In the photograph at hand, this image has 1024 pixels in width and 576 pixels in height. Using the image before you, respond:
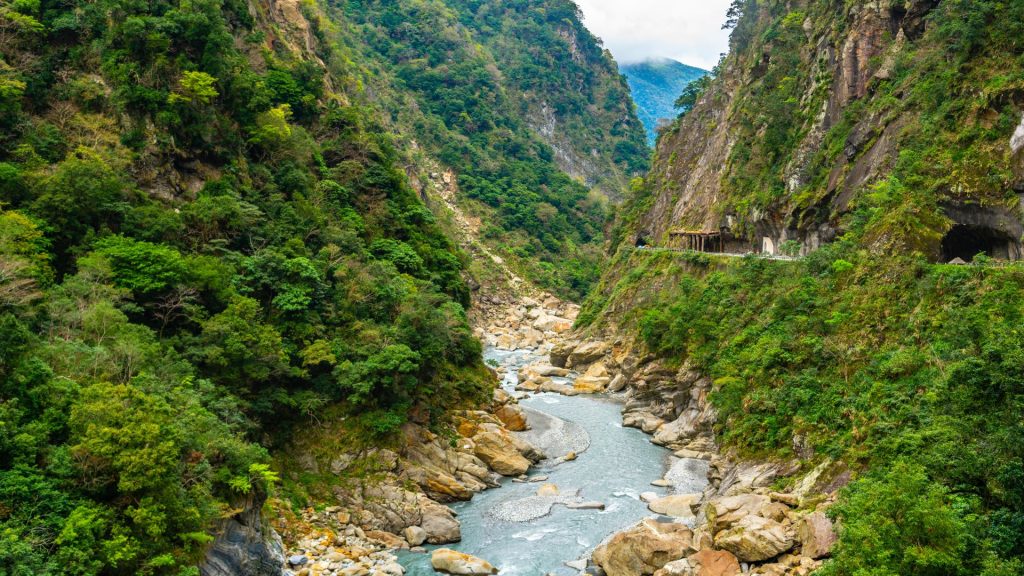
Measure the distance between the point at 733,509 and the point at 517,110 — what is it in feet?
348

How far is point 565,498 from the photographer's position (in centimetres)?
2691

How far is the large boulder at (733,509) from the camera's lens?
20094 mm

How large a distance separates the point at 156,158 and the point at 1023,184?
36248 mm

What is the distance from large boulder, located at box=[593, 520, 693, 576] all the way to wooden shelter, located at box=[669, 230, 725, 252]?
3661 cm

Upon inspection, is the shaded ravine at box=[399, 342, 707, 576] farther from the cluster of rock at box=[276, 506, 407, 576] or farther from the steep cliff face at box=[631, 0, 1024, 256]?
the steep cliff face at box=[631, 0, 1024, 256]

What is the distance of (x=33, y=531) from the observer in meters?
13.7

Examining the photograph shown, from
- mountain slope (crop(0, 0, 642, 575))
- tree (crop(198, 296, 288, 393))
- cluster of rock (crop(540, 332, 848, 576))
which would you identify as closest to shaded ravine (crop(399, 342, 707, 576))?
cluster of rock (crop(540, 332, 848, 576))

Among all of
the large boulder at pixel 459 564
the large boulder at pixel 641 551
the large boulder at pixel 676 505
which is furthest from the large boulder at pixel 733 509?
the large boulder at pixel 459 564

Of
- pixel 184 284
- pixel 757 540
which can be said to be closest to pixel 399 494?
pixel 184 284

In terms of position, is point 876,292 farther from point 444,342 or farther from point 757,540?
point 444,342

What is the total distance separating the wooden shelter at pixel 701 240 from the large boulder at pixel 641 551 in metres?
36.6

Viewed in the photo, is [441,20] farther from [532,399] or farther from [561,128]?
[532,399]

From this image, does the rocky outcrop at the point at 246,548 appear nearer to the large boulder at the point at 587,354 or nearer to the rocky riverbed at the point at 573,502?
the rocky riverbed at the point at 573,502

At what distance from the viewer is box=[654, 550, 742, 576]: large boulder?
18312mm
